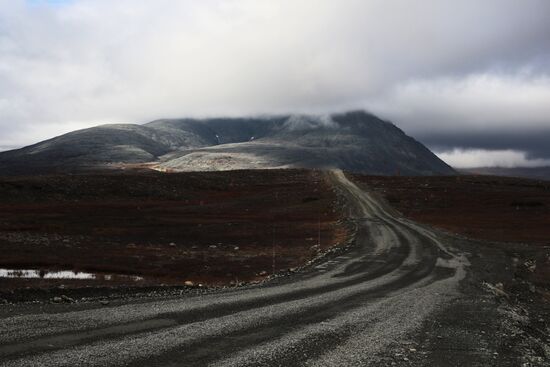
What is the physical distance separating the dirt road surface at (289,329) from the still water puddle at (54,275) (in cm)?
1381

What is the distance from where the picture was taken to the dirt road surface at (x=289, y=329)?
1223cm

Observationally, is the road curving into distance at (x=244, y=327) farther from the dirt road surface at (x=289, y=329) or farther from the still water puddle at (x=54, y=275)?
the still water puddle at (x=54, y=275)

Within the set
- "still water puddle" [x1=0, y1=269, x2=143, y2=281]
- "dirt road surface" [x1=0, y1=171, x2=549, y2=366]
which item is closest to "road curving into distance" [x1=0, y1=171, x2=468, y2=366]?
"dirt road surface" [x1=0, y1=171, x2=549, y2=366]

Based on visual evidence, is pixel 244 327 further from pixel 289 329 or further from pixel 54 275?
pixel 54 275

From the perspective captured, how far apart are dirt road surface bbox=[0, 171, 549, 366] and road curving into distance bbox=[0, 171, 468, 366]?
4cm

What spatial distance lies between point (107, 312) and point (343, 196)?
85685 mm

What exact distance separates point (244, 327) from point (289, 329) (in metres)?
1.52

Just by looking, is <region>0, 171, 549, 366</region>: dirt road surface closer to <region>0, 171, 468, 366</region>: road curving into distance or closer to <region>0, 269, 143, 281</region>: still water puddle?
<region>0, 171, 468, 366</region>: road curving into distance

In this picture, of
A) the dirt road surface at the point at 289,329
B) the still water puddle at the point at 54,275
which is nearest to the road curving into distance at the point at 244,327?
the dirt road surface at the point at 289,329

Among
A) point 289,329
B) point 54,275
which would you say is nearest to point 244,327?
point 289,329

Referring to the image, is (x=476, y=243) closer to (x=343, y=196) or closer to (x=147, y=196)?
(x=343, y=196)

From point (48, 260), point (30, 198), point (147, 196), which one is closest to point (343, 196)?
point (147, 196)

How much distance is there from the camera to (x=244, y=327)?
15.4m

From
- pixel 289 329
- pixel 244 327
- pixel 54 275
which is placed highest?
pixel 244 327
